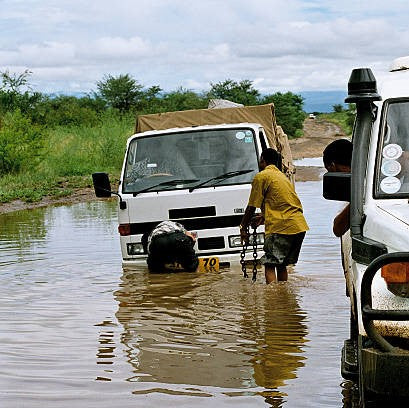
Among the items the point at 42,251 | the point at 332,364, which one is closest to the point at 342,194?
the point at 332,364

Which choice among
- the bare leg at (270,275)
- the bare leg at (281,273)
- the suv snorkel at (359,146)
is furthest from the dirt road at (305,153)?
the suv snorkel at (359,146)

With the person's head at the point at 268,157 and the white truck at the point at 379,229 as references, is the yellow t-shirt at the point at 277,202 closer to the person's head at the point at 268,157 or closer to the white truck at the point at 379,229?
the person's head at the point at 268,157

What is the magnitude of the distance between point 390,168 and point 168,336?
3.41 metres

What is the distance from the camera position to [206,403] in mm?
5883

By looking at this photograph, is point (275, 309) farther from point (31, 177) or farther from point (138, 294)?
point (31, 177)

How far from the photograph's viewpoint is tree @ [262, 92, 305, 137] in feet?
213

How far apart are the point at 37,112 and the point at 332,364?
43287 millimetres

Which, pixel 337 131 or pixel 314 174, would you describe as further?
pixel 337 131

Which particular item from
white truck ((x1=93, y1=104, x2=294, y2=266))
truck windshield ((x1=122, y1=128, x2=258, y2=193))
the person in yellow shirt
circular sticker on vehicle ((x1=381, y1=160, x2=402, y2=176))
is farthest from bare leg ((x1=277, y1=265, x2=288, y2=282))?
circular sticker on vehicle ((x1=381, y1=160, x2=402, y2=176))

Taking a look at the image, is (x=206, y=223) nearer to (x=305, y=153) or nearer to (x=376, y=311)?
(x=376, y=311)

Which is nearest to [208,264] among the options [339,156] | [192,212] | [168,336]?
[192,212]

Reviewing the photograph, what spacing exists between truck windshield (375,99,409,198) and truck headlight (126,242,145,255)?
5.85m

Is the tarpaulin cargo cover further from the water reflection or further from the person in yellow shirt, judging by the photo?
the person in yellow shirt

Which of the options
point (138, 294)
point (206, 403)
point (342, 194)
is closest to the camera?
point (342, 194)
